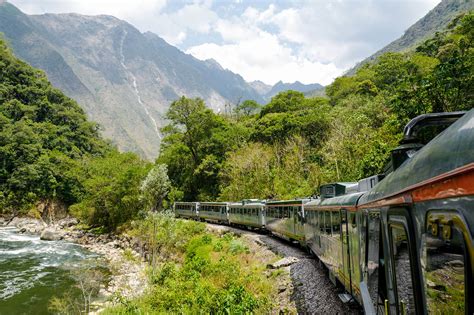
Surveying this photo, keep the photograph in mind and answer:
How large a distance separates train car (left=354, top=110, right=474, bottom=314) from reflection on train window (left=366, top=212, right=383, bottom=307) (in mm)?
420

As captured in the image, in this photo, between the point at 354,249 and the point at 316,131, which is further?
the point at 316,131

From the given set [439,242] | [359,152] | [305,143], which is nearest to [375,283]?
[439,242]

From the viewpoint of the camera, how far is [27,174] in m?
52.9

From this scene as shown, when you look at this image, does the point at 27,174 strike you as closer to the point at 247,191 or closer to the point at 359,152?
the point at 247,191

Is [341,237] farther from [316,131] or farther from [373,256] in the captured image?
[316,131]

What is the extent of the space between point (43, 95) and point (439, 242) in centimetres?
7824

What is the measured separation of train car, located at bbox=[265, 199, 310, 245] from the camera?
15.6 meters

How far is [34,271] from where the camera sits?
961 inches

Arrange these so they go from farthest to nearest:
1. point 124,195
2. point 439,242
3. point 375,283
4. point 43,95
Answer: point 43,95 → point 124,195 → point 375,283 → point 439,242

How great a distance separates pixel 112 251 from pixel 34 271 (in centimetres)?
819

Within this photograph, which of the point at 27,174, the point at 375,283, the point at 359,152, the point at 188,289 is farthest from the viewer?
the point at 27,174

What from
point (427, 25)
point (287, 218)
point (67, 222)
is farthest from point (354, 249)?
point (427, 25)

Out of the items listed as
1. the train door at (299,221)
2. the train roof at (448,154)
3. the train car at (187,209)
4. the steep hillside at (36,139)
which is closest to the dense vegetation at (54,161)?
the steep hillside at (36,139)

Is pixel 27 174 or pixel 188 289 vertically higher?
pixel 27 174
